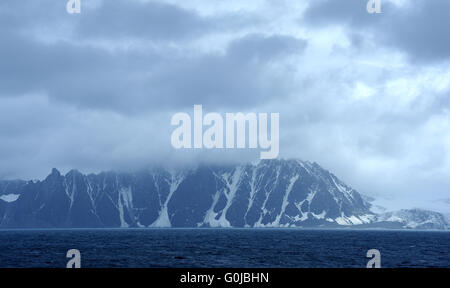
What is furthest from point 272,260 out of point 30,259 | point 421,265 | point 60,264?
point 30,259

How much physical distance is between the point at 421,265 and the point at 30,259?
84086mm

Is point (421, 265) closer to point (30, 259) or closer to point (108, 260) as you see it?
point (108, 260)
